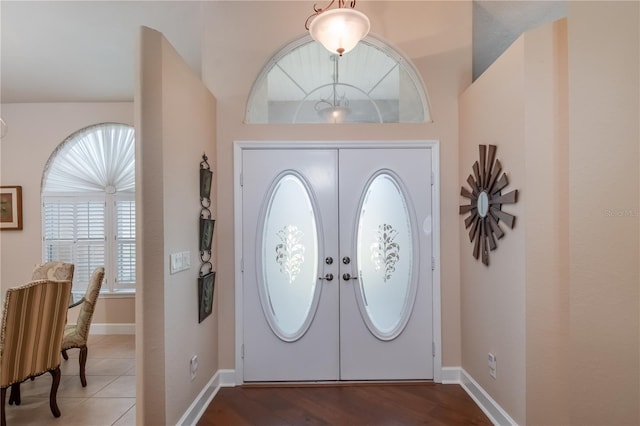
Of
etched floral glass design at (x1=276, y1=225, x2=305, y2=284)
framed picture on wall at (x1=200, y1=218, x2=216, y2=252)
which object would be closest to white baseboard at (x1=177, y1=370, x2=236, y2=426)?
etched floral glass design at (x1=276, y1=225, x2=305, y2=284)

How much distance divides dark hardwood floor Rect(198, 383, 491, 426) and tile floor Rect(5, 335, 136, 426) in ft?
2.41

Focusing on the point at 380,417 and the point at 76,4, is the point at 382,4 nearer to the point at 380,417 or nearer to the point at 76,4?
the point at 76,4

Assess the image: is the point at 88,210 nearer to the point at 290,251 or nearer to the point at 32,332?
the point at 32,332

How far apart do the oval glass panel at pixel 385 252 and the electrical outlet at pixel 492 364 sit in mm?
713

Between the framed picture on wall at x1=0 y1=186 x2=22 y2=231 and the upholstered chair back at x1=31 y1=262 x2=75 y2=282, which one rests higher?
the framed picture on wall at x1=0 y1=186 x2=22 y2=231

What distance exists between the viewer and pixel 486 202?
237 cm

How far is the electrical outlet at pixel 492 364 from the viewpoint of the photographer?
89.9 inches

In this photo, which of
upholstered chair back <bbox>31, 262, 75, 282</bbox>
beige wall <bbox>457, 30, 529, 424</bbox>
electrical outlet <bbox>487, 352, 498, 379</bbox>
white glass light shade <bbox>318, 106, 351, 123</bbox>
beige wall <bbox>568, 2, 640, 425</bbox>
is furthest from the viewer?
upholstered chair back <bbox>31, 262, 75, 282</bbox>

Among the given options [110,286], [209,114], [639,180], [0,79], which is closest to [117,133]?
[0,79]

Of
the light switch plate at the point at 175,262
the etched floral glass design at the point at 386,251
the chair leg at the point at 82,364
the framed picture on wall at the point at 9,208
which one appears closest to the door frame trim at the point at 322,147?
the etched floral glass design at the point at 386,251

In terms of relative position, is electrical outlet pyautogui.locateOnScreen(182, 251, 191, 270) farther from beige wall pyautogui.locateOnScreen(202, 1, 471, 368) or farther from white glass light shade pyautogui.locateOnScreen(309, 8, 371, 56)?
white glass light shade pyautogui.locateOnScreen(309, 8, 371, 56)

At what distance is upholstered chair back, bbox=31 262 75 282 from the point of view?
310 cm

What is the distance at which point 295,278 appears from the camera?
2869mm

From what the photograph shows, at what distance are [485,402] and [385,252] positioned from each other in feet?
4.36
